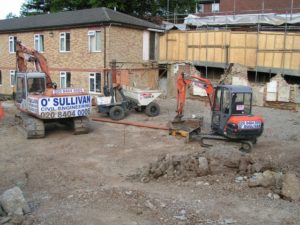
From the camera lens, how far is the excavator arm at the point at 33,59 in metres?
20.2

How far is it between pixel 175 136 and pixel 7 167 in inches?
290

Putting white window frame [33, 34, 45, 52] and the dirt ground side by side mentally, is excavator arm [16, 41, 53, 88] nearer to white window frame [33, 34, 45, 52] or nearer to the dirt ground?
the dirt ground

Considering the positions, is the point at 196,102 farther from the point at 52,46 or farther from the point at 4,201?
the point at 4,201

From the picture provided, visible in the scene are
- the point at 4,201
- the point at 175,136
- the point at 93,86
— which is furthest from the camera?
the point at 93,86

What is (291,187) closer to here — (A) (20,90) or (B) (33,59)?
(A) (20,90)

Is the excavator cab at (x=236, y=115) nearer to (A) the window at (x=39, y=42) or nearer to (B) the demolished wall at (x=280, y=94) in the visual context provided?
(B) the demolished wall at (x=280, y=94)

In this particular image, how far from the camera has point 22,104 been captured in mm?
19062

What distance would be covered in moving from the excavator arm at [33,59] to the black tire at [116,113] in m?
3.48

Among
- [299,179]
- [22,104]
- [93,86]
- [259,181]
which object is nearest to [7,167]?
[22,104]

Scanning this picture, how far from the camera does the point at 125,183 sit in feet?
37.0

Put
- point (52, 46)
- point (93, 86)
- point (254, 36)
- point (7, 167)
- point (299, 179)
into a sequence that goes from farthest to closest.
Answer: point (52, 46), point (93, 86), point (254, 36), point (7, 167), point (299, 179)

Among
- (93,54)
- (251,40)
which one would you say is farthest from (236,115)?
(93,54)

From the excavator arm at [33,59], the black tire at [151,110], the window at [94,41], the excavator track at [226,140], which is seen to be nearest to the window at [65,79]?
the window at [94,41]

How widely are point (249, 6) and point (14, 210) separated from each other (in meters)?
33.6
